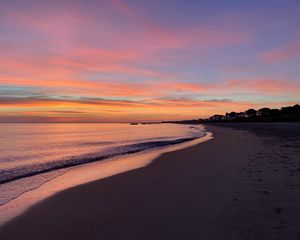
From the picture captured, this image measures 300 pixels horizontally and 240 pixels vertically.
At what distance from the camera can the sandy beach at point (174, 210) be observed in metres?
5.09

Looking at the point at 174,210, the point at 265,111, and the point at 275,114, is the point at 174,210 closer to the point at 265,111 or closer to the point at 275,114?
the point at 275,114

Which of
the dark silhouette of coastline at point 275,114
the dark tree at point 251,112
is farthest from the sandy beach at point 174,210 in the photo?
the dark tree at point 251,112

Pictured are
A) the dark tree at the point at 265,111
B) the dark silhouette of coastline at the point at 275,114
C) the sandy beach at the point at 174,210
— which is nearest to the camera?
the sandy beach at the point at 174,210

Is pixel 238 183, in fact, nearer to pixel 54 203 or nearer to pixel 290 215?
pixel 290 215

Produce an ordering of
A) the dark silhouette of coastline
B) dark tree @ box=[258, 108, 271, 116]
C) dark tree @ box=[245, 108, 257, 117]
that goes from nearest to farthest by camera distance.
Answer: the dark silhouette of coastline < dark tree @ box=[258, 108, 271, 116] < dark tree @ box=[245, 108, 257, 117]

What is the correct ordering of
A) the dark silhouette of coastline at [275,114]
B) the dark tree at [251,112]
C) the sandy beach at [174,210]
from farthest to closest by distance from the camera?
the dark tree at [251,112], the dark silhouette of coastline at [275,114], the sandy beach at [174,210]

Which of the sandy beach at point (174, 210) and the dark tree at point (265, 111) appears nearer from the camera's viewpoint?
the sandy beach at point (174, 210)

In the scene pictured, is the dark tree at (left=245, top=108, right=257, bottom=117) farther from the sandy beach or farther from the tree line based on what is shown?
the sandy beach

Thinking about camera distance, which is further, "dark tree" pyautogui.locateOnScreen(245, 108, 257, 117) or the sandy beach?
"dark tree" pyautogui.locateOnScreen(245, 108, 257, 117)

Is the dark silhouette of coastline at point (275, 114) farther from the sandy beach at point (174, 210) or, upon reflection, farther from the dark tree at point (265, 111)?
the sandy beach at point (174, 210)

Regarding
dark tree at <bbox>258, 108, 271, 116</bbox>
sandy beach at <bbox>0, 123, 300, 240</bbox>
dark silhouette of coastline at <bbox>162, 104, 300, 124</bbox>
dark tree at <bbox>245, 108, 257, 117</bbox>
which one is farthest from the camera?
dark tree at <bbox>245, 108, 257, 117</bbox>

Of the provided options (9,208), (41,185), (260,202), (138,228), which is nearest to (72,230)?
(138,228)

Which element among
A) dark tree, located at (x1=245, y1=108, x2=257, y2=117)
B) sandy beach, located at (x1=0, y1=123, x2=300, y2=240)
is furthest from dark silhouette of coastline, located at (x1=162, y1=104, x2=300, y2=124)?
sandy beach, located at (x1=0, y1=123, x2=300, y2=240)

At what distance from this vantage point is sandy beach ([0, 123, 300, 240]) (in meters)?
5.09
